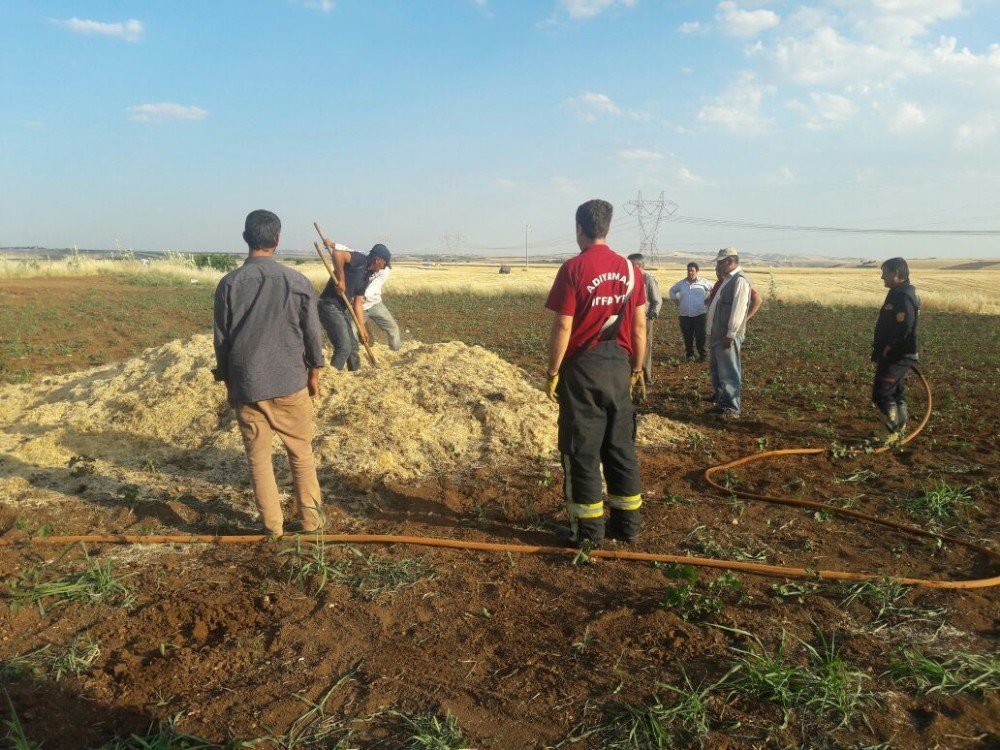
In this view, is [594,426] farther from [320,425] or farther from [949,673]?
[320,425]

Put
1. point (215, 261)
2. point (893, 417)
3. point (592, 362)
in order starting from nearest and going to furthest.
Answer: point (592, 362)
point (893, 417)
point (215, 261)

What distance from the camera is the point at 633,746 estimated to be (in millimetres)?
2393

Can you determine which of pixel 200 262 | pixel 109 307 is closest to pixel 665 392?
pixel 109 307

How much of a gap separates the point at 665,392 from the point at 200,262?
143 feet

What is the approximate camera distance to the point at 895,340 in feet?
20.2

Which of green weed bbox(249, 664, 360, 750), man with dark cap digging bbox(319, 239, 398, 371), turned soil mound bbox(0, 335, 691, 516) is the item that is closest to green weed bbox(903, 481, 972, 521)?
turned soil mound bbox(0, 335, 691, 516)

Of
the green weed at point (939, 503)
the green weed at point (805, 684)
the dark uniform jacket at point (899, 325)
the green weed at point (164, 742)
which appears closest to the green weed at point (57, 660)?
the green weed at point (164, 742)

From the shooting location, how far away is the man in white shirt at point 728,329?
23.3ft

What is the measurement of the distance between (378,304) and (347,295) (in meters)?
0.51

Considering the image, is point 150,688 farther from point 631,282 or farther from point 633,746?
point 631,282

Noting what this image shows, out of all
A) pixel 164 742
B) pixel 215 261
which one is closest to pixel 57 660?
pixel 164 742

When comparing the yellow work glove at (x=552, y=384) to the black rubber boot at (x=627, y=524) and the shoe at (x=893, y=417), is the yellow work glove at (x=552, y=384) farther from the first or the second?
the shoe at (x=893, y=417)

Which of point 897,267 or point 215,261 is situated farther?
point 215,261

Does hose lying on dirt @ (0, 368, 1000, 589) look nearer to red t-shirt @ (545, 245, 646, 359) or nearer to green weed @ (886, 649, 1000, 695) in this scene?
green weed @ (886, 649, 1000, 695)
